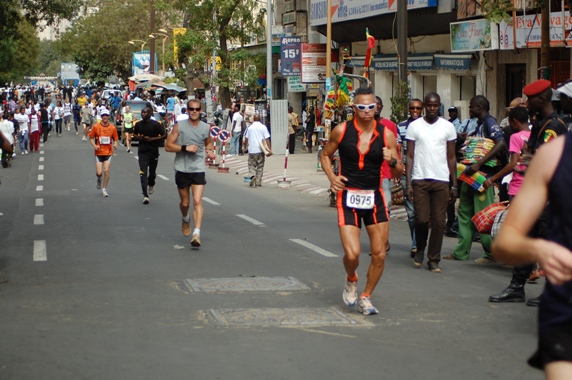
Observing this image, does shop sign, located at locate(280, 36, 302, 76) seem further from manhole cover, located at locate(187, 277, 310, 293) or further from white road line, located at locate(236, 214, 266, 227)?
manhole cover, located at locate(187, 277, 310, 293)

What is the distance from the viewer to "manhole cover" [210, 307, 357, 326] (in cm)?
782

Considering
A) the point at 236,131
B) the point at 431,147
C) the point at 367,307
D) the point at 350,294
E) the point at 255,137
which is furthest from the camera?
the point at 236,131

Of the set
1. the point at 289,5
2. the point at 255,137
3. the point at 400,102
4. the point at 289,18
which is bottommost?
the point at 255,137

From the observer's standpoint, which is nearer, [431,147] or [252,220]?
[431,147]

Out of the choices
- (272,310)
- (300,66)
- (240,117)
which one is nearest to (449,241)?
(272,310)

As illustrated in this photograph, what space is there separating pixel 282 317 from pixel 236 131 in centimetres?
2725

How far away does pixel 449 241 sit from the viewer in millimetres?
13703

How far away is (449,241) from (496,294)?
15.0 feet

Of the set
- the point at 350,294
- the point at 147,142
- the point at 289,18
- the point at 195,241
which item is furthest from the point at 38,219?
the point at 289,18

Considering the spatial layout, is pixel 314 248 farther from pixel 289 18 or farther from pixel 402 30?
pixel 289 18

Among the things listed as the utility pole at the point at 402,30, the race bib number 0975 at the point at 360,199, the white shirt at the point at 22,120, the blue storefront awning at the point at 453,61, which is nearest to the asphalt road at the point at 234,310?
the race bib number 0975 at the point at 360,199

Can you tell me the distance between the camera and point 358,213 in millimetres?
8266

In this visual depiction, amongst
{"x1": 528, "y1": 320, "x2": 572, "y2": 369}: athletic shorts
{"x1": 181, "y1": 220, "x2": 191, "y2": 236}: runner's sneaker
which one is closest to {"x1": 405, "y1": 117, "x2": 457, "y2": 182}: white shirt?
{"x1": 181, "y1": 220, "x2": 191, "y2": 236}: runner's sneaker

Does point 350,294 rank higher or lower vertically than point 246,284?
higher
